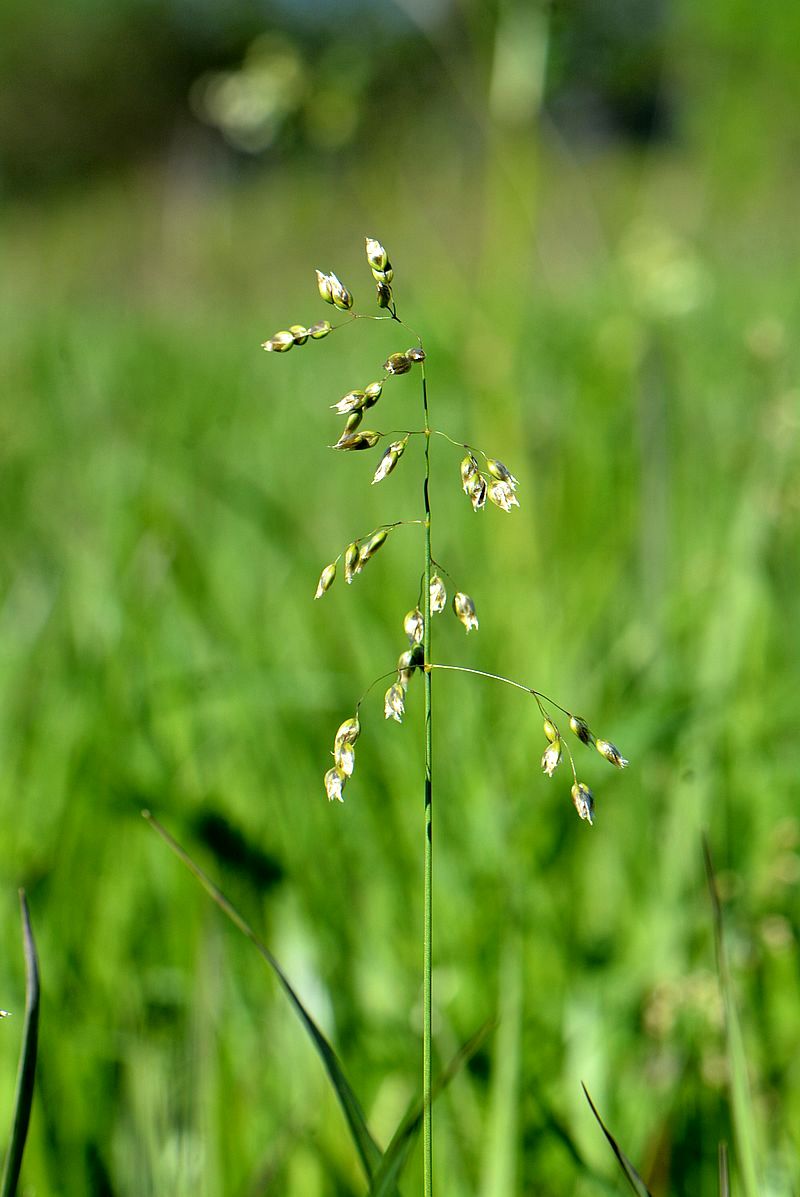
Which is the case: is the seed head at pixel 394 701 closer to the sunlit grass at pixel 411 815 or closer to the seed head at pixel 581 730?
the seed head at pixel 581 730

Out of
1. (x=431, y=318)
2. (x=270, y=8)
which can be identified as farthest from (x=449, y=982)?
(x=270, y=8)

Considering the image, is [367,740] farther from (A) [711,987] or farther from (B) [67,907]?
(A) [711,987]

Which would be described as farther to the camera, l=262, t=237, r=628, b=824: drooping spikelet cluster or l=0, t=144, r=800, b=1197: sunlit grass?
l=0, t=144, r=800, b=1197: sunlit grass

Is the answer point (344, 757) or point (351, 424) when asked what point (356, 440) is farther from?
point (344, 757)

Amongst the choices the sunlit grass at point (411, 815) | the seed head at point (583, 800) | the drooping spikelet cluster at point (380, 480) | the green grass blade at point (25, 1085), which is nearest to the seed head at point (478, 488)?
the drooping spikelet cluster at point (380, 480)

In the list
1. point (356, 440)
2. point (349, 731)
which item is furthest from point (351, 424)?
point (349, 731)

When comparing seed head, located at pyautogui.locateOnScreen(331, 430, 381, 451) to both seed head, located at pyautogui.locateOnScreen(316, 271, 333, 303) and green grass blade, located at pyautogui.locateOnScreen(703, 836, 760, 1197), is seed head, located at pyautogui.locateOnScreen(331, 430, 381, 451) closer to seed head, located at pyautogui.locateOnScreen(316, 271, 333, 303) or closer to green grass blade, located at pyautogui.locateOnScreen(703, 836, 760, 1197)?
seed head, located at pyautogui.locateOnScreen(316, 271, 333, 303)

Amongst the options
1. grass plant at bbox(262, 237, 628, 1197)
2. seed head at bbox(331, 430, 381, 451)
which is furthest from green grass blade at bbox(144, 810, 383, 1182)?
seed head at bbox(331, 430, 381, 451)
